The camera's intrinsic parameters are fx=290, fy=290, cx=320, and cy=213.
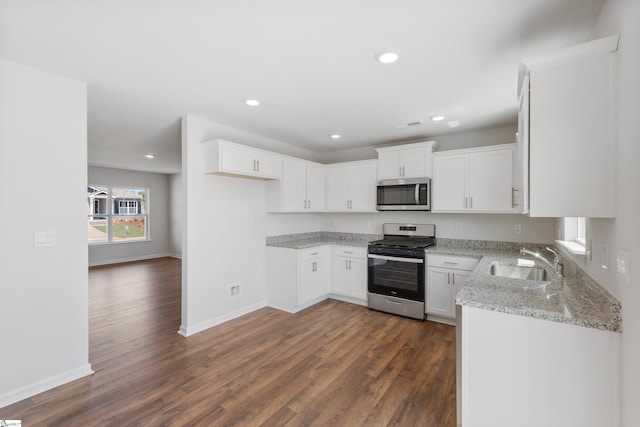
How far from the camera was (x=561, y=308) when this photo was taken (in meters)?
1.44

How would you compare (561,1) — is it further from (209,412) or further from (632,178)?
(209,412)

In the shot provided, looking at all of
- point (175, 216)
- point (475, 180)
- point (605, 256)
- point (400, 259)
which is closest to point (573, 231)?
point (475, 180)

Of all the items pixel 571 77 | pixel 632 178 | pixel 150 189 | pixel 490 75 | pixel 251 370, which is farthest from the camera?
pixel 150 189

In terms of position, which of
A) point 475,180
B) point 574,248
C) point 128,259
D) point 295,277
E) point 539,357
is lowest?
point 128,259

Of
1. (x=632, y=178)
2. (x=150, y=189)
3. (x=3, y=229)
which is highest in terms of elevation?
(x=150, y=189)

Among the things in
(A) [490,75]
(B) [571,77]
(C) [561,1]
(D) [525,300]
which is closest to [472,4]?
(C) [561,1]

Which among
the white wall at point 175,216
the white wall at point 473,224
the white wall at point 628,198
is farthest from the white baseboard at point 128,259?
the white wall at point 628,198

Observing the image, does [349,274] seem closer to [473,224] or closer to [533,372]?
[473,224]

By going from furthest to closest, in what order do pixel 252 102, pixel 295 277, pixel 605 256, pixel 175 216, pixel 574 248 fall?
1. pixel 175 216
2. pixel 295 277
3. pixel 252 102
4. pixel 574 248
5. pixel 605 256

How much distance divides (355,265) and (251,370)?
2134 mm

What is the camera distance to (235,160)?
338 centimetres

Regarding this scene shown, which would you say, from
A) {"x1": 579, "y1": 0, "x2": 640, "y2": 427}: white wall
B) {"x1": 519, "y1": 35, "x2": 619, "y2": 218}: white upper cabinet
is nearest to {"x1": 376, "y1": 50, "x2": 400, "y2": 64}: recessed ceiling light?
{"x1": 519, "y1": 35, "x2": 619, "y2": 218}: white upper cabinet

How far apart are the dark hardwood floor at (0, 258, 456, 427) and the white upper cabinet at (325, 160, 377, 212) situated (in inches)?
63.3

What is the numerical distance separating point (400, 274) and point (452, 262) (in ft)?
2.13
